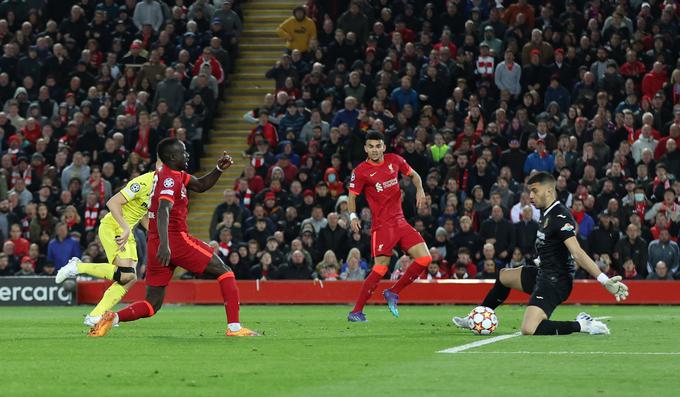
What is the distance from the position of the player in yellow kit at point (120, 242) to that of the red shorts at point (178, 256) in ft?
3.53

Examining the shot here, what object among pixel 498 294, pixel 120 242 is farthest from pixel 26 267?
pixel 498 294

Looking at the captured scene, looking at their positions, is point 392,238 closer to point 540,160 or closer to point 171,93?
point 540,160

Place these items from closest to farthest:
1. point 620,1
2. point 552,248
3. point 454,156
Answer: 1. point 552,248
2. point 454,156
3. point 620,1

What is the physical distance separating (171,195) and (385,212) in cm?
414

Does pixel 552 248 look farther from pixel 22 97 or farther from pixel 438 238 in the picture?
pixel 22 97

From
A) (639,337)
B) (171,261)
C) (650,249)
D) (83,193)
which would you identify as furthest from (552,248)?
(83,193)

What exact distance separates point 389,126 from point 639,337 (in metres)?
13.1

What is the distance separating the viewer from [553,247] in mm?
14422

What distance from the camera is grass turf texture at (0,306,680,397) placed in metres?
9.98

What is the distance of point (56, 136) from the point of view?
2956 centimetres

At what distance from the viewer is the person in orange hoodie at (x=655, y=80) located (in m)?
27.4

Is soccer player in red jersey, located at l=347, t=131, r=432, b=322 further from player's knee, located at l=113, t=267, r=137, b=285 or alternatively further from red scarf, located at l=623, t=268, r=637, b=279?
red scarf, located at l=623, t=268, r=637, b=279

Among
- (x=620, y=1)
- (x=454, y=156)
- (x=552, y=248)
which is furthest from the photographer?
(x=620, y=1)

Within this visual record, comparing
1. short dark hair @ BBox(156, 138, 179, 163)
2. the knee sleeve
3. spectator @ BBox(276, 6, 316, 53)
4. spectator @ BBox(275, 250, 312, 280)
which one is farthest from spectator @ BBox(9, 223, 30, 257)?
short dark hair @ BBox(156, 138, 179, 163)
